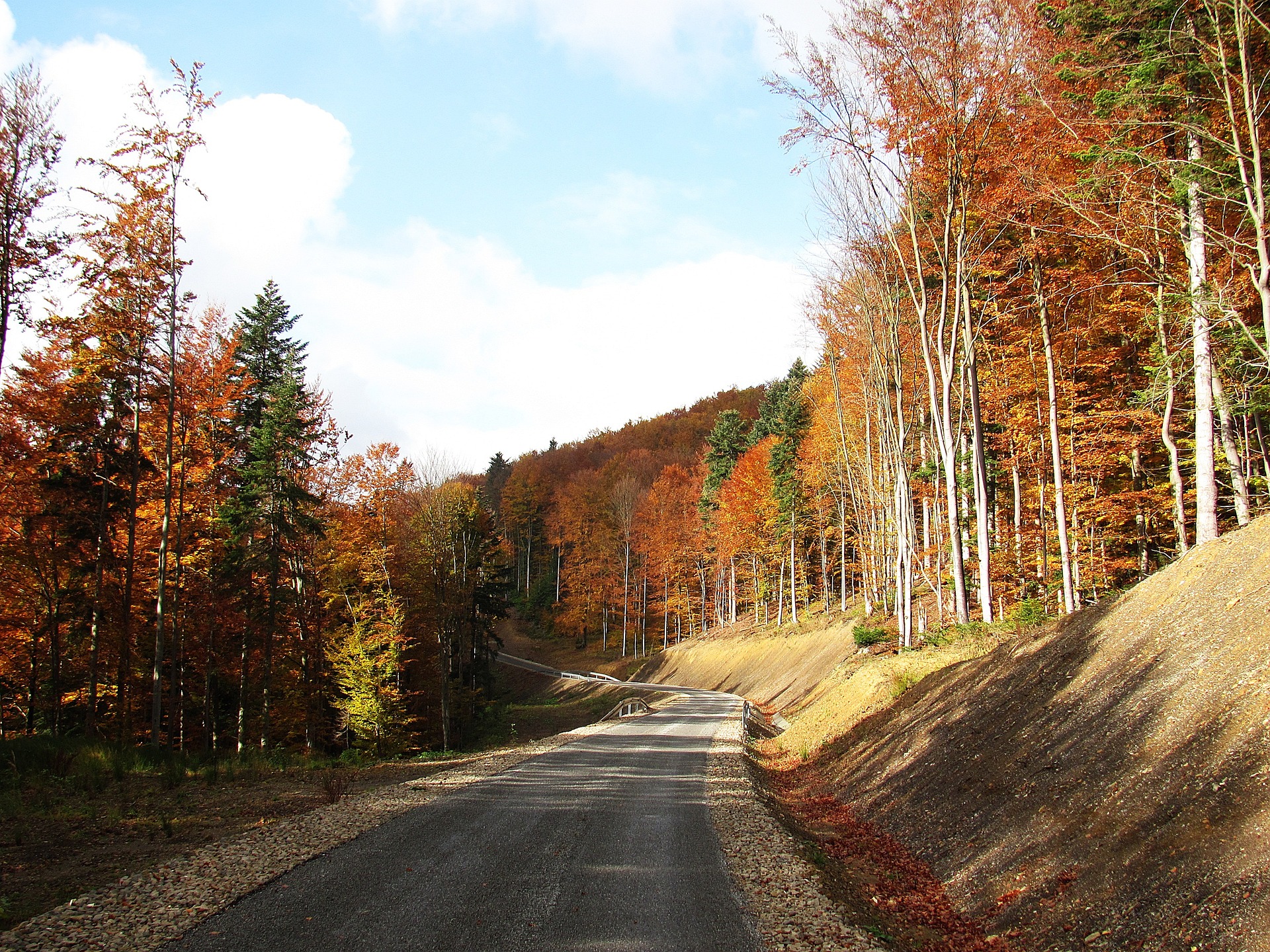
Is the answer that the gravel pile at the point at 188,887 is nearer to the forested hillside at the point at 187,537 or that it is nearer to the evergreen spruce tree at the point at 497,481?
the forested hillside at the point at 187,537

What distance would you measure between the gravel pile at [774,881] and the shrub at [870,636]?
1403cm

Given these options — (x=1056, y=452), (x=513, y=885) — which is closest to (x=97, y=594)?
(x=513, y=885)

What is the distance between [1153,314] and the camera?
13.1 metres

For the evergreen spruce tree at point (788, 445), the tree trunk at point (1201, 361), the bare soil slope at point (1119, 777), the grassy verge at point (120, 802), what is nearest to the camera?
the bare soil slope at point (1119, 777)

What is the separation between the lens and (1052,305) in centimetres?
1928

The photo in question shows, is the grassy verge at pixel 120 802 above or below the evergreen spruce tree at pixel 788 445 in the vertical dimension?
below

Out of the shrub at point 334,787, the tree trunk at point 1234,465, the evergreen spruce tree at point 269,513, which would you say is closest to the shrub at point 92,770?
the shrub at point 334,787

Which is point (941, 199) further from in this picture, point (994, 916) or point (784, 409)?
point (784, 409)

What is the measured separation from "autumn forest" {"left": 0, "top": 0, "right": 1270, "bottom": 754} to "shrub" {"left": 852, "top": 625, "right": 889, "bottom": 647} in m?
1.86

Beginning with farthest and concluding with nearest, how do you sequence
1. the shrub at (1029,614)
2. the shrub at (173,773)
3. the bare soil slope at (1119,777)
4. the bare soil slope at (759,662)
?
the bare soil slope at (759,662) → the shrub at (1029,614) → the shrub at (173,773) → the bare soil slope at (1119,777)

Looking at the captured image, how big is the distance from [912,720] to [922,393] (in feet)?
46.1

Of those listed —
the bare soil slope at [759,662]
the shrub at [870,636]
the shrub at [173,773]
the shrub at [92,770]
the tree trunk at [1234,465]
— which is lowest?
the bare soil slope at [759,662]

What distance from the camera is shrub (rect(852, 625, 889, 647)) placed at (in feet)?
78.9

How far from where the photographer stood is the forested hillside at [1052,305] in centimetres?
1162
